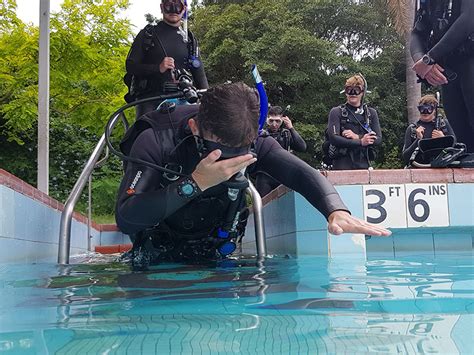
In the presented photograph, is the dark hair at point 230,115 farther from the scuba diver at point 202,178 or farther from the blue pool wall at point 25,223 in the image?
the blue pool wall at point 25,223

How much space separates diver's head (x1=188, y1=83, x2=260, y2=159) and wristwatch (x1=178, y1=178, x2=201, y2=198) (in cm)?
13

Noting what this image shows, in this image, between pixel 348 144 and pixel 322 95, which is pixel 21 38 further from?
pixel 322 95

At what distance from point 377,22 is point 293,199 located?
55.7 feet

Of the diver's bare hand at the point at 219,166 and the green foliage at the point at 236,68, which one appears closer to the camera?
the diver's bare hand at the point at 219,166

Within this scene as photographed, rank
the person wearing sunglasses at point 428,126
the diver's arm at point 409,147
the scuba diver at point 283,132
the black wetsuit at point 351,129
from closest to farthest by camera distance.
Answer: the diver's arm at point 409,147
the black wetsuit at point 351,129
the person wearing sunglasses at point 428,126
the scuba diver at point 283,132

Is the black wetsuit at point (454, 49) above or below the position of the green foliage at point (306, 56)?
below

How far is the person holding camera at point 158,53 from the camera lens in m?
3.57

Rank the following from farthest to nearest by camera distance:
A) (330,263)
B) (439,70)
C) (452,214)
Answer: (439,70), (452,214), (330,263)

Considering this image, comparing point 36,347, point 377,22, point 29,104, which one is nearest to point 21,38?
point 29,104

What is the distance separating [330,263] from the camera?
8.69ft

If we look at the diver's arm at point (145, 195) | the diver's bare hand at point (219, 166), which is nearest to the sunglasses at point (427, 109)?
the diver's arm at point (145, 195)

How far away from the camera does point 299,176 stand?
2332mm

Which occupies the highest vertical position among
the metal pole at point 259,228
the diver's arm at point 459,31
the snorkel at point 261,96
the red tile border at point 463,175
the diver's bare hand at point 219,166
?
the diver's arm at point 459,31

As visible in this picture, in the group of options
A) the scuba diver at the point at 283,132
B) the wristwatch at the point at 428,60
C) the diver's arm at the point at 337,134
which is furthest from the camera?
the scuba diver at the point at 283,132
